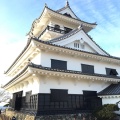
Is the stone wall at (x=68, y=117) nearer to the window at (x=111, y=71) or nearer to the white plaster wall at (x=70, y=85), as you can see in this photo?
the white plaster wall at (x=70, y=85)

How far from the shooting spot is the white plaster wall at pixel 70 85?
1298 cm

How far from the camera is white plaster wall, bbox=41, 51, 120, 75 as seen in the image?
559 inches

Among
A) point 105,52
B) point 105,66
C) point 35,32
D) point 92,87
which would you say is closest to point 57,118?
point 92,87

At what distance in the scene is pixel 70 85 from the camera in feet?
47.2

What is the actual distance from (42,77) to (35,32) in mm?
13895

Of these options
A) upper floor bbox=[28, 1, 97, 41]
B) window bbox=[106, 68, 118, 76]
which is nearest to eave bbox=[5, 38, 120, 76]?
window bbox=[106, 68, 118, 76]

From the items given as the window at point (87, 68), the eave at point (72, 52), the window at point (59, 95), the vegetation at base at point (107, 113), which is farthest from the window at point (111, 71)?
the window at point (59, 95)

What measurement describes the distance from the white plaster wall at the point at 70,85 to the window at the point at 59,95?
0.36 m

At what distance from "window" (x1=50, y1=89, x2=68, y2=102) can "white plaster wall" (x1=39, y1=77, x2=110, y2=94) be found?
0.36m

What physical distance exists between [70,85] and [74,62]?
2.69 m

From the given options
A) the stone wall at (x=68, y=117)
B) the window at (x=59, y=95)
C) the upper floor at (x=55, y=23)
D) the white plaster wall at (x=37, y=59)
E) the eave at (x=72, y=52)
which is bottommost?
the stone wall at (x=68, y=117)

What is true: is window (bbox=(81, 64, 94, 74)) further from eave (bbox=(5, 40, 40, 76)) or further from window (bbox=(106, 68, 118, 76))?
eave (bbox=(5, 40, 40, 76))

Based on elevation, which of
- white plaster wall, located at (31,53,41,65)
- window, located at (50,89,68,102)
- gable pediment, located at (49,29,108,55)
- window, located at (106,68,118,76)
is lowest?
window, located at (50,89,68,102)

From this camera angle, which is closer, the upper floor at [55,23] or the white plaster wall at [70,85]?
the white plaster wall at [70,85]
